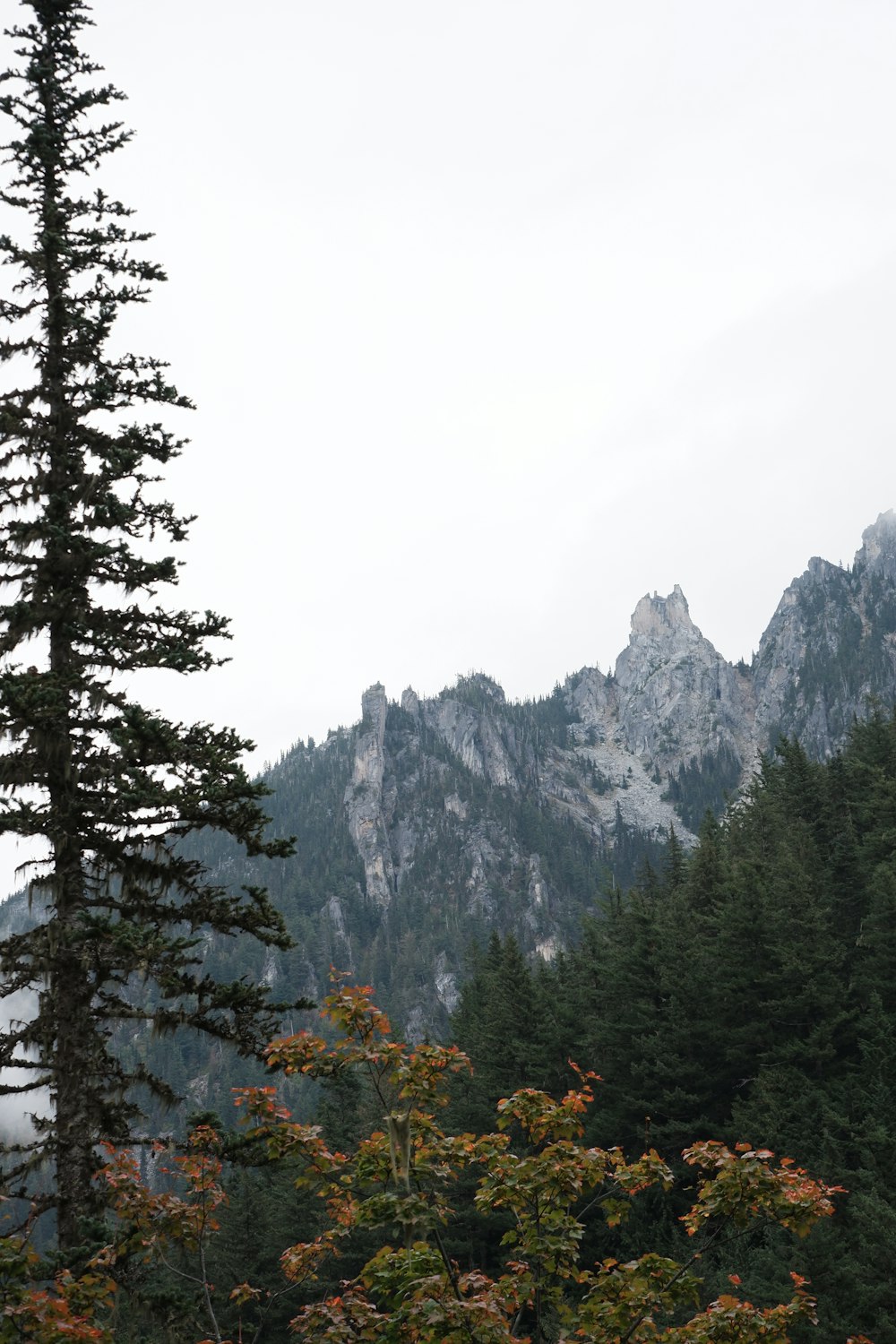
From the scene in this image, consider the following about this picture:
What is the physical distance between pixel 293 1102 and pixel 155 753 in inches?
5384

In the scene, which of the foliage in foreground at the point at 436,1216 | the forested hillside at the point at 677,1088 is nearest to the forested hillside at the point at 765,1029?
the forested hillside at the point at 677,1088

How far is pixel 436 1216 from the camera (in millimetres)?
8109

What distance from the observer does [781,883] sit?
33.3 meters

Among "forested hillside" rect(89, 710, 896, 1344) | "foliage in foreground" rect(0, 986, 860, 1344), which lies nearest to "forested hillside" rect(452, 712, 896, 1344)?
"forested hillside" rect(89, 710, 896, 1344)

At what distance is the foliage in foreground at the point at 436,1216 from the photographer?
7.64m

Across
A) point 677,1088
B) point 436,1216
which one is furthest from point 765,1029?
point 436,1216

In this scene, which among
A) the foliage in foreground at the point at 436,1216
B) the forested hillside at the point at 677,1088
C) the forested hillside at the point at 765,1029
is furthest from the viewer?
the forested hillside at the point at 765,1029

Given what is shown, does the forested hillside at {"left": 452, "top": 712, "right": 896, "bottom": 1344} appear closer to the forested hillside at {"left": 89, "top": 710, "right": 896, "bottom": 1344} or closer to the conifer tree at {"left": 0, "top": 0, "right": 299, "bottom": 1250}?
the forested hillside at {"left": 89, "top": 710, "right": 896, "bottom": 1344}

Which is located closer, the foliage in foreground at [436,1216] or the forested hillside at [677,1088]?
the foliage in foreground at [436,1216]

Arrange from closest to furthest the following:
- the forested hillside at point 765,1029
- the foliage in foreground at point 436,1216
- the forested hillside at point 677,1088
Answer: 1. the foliage in foreground at point 436,1216
2. the forested hillside at point 677,1088
3. the forested hillside at point 765,1029

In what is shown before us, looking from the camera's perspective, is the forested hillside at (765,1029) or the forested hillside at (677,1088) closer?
the forested hillside at (677,1088)

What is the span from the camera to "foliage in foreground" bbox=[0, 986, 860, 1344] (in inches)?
301

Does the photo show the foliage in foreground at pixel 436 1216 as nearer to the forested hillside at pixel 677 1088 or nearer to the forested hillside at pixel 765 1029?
the forested hillside at pixel 677 1088

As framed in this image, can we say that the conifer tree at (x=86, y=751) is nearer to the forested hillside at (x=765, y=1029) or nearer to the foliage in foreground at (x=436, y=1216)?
the foliage in foreground at (x=436, y=1216)
